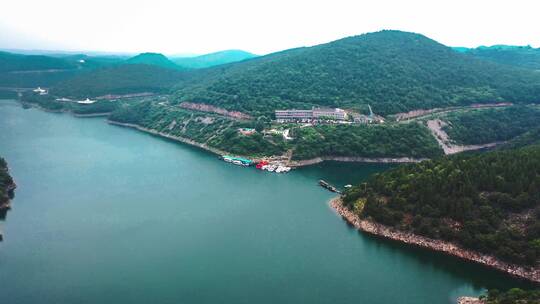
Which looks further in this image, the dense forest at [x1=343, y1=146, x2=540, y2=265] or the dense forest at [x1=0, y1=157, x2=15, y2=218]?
the dense forest at [x1=0, y1=157, x2=15, y2=218]

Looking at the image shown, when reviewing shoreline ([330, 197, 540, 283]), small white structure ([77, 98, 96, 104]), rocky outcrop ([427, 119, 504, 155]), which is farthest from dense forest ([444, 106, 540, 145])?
small white structure ([77, 98, 96, 104])

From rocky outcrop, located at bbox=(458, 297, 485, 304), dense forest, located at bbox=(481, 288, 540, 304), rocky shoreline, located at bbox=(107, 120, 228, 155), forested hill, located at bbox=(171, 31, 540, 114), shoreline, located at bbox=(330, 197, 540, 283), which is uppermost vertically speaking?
forested hill, located at bbox=(171, 31, 540, 114)

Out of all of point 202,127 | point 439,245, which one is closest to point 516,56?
point 202,127

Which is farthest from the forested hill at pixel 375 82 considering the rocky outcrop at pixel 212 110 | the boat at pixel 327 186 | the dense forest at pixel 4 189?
the dense forest at pixel 4 189

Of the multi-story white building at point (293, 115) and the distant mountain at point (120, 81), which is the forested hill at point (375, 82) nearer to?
the multi-story white building at point (293, 115)

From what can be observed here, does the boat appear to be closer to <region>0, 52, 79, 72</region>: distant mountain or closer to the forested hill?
the forested hill

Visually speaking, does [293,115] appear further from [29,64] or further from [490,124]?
[29,64]
